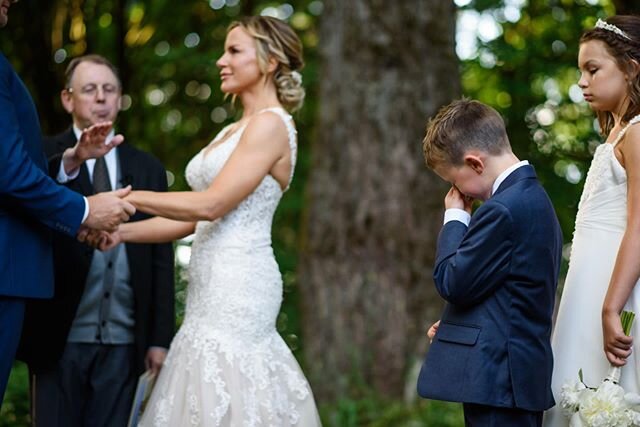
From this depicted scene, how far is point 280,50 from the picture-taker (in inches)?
176

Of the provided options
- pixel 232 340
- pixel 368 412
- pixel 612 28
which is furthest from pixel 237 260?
pixel 368 412

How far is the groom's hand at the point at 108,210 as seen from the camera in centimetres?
403

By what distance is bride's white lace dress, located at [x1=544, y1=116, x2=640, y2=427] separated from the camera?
3557 millimetres

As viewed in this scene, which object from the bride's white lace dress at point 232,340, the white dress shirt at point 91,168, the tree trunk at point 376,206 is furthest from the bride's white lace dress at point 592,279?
the tree trunk at point 376,206

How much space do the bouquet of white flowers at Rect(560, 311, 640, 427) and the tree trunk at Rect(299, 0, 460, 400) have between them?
3.84 metres

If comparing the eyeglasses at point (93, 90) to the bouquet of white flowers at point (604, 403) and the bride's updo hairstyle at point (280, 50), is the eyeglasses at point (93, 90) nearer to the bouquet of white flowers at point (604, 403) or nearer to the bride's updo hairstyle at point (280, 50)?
the bride's updo hairstyle at point (280, 50)

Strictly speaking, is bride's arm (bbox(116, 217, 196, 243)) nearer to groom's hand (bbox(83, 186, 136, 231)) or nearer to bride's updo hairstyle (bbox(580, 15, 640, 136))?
groom's hand (bbox(83, 186, 136, 231))

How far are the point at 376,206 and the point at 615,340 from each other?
3.99 m

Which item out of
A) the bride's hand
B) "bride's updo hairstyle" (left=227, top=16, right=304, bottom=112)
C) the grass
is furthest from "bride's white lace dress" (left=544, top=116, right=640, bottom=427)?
the grass

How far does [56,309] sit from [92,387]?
1.30 feet

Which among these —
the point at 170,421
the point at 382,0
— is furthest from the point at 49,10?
the point at 170,421

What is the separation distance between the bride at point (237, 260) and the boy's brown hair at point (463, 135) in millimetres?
1125

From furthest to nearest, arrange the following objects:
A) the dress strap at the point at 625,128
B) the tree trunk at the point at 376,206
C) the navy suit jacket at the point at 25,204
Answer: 1. the tree trunk at the point at 376,206
2. the navy suit jacket at the point at 25,204
3. the dress strap at the point at 625,128

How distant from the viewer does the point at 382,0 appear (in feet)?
24.2
